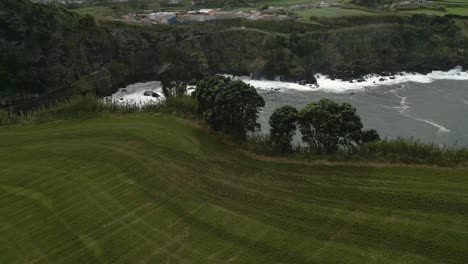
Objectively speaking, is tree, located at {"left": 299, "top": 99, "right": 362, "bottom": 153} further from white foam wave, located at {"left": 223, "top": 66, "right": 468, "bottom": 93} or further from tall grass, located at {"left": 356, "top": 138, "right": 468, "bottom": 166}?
white foam wave, located at {"left": 223, "top": 66, "right": 468, "bottom": 93}

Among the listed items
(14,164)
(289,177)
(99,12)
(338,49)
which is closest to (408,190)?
(289,177)

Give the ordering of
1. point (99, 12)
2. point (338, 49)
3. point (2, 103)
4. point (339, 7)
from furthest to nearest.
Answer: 1. point (339, 7)
2. point (99, 12)
3. point (338, 49)
4. point (2, 103)

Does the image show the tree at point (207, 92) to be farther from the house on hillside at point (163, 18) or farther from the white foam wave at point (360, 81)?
the house on hillside at point (163, 18)

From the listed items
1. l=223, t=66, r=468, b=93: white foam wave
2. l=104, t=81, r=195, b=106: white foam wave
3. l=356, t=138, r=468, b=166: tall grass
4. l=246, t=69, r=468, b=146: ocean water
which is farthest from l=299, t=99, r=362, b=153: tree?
l=223, t=66, r=468, b=93: white foam wave

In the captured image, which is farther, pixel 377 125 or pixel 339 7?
pixel 339 7

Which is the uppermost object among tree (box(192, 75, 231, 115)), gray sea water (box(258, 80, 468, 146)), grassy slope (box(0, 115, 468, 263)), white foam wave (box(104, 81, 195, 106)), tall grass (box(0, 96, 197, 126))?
tree (box(192, 75, 231, 115))

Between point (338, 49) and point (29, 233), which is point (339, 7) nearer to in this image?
point (338, 49)

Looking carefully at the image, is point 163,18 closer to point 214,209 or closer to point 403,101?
point 403,101

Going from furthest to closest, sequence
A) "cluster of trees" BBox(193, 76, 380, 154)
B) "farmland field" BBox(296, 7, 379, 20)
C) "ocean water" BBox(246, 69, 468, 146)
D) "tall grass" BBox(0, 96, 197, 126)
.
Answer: "farmland field" BBox(296, 7, 379, 20), "ocean water" BBox(246, 69, 468, 146), "tall grass" BBox(0, 96, 197, 126), "cluster of trees" BBox(193, 76, 380, 154)
